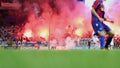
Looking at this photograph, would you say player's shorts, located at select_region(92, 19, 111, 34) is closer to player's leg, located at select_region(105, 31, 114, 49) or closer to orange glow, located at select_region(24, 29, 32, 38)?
player's leg, located at select_region(105, 31, 114, 49)

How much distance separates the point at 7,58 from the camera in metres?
1.85

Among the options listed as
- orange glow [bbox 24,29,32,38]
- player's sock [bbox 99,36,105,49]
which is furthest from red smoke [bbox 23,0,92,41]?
player's sock [bbox 99,36,105,49]

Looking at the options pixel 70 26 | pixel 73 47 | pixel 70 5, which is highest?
pixel 70 5

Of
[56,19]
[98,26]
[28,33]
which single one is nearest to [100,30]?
[98,26]

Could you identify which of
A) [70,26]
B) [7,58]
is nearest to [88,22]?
[70,26]

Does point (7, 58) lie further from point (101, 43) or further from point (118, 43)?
point (118, 43)

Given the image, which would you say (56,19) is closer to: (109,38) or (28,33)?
(28,33)

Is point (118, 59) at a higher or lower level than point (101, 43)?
lower

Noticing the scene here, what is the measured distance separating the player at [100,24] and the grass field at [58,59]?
9 centimetres

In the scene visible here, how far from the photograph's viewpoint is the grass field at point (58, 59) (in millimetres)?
1841

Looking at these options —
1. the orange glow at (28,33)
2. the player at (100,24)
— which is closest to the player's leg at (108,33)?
the player at (100,24)

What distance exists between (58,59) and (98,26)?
363mm

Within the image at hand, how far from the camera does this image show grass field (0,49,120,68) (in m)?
1.84

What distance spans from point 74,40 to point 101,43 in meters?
0.19
